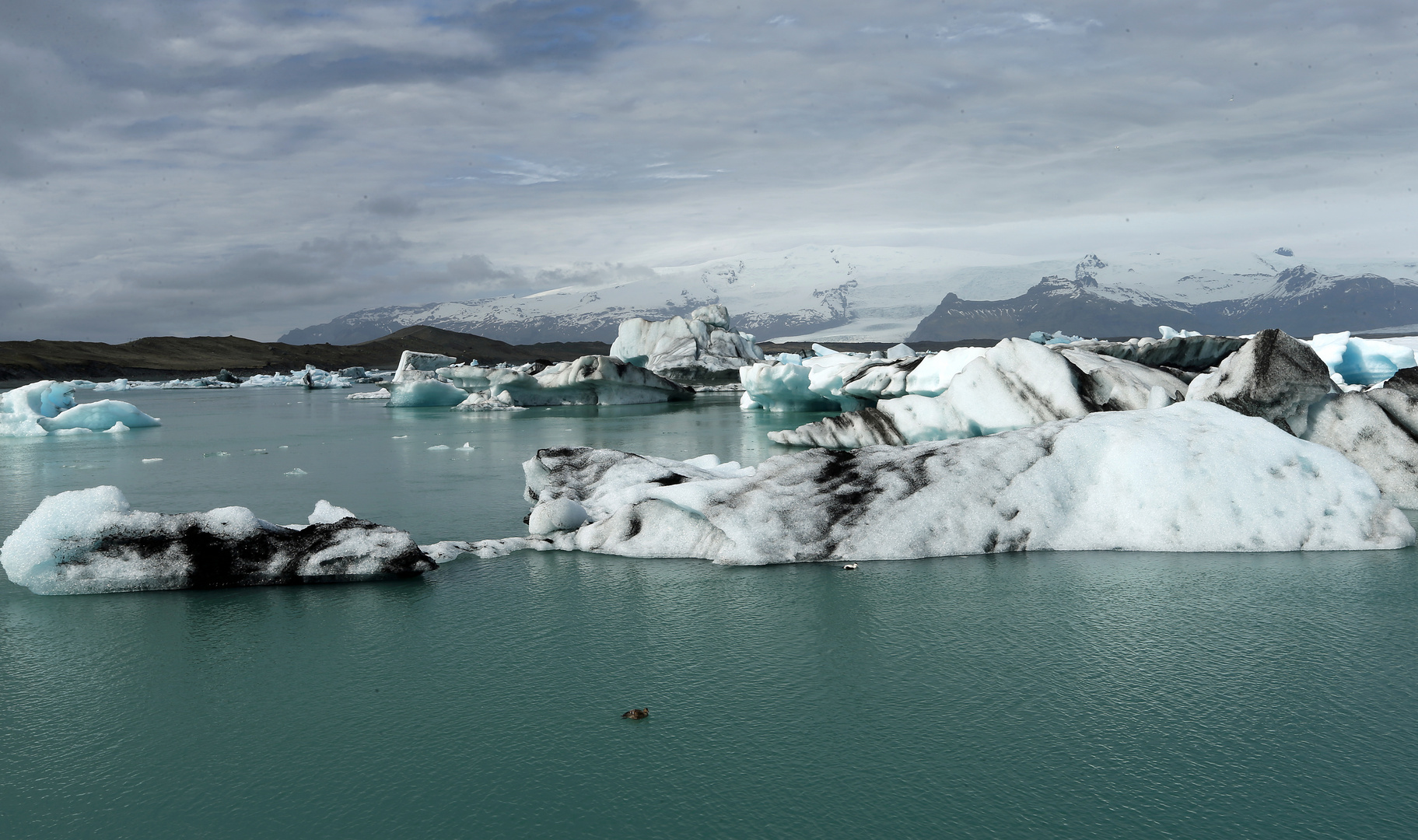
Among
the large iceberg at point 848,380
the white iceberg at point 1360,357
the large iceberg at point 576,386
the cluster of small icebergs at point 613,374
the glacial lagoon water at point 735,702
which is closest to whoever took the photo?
the glacial lagoon water at point 735,702

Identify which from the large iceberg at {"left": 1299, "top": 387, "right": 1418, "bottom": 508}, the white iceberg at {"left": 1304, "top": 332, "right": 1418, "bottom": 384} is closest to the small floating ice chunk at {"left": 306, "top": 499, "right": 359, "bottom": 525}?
the large iceberg at {"left": 1299, "top": 387, "right": 1418, "bottom": 508}

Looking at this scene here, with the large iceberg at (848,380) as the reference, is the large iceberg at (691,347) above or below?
above

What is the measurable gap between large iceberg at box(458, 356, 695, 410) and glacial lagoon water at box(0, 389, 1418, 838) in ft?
83.7

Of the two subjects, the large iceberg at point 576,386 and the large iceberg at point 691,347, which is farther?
the large iceberg at point 691,347

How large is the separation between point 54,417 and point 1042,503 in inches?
971

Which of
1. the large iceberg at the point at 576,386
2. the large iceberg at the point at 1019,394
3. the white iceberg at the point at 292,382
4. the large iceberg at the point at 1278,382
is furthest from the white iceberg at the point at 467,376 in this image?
the large iceberg at the point at 1278,382

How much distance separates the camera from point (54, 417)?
22.1 m

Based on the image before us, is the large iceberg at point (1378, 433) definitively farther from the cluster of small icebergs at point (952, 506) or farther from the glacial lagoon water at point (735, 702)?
the glacial lagoon water at point (735, 702)

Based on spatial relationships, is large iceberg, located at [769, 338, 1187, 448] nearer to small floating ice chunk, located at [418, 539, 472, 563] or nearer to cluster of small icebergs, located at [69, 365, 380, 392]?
small floating ice chunk, located at [418, 539, 472, 563]

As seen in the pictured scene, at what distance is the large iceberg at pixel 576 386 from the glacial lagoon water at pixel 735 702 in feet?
83.7

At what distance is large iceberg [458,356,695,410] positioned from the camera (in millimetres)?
31938

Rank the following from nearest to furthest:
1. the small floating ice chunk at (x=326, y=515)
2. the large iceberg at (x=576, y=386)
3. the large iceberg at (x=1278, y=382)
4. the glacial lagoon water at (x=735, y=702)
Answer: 1. the glacial lagoon water at (x=735, y=702)
2. the small floating ice chunk at (x=326, y=515)
3. the large iceberg at (x=1278, y=382)
4. the large iceberg at (x=576, y=386)

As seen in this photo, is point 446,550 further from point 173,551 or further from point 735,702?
point 735,702

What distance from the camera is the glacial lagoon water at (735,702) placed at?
2963 mm
